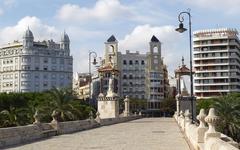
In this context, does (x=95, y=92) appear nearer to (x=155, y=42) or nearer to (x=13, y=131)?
(x=155, y=42)

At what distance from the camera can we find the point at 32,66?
7047 inches

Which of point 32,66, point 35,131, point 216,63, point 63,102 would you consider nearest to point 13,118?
point 63,102

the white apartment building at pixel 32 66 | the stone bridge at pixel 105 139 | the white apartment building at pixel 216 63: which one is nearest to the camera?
the stone bridge at pixel 105 139

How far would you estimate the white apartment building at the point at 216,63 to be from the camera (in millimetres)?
130750

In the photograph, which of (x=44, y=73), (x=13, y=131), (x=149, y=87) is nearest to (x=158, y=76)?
(x=149, y=87)

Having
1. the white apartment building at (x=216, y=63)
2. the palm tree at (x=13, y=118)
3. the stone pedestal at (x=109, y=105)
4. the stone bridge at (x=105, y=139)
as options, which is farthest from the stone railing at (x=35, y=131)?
the white apartment building at (x=216, y=63)

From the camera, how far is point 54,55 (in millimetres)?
184875

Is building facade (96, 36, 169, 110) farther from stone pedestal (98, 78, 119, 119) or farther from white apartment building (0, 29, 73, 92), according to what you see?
stone pedestal (98, 78, 119, 119)

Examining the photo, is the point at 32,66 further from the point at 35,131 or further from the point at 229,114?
the point at 35,131

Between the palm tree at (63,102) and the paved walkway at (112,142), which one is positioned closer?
the paved walkway at (112,142)

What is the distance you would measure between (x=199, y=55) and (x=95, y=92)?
3634cm

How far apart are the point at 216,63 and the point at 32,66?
7419 cm

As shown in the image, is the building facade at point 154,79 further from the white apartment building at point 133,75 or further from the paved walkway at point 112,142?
the paved walkway at point 112,142

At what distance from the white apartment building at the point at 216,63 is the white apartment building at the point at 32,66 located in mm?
60960
